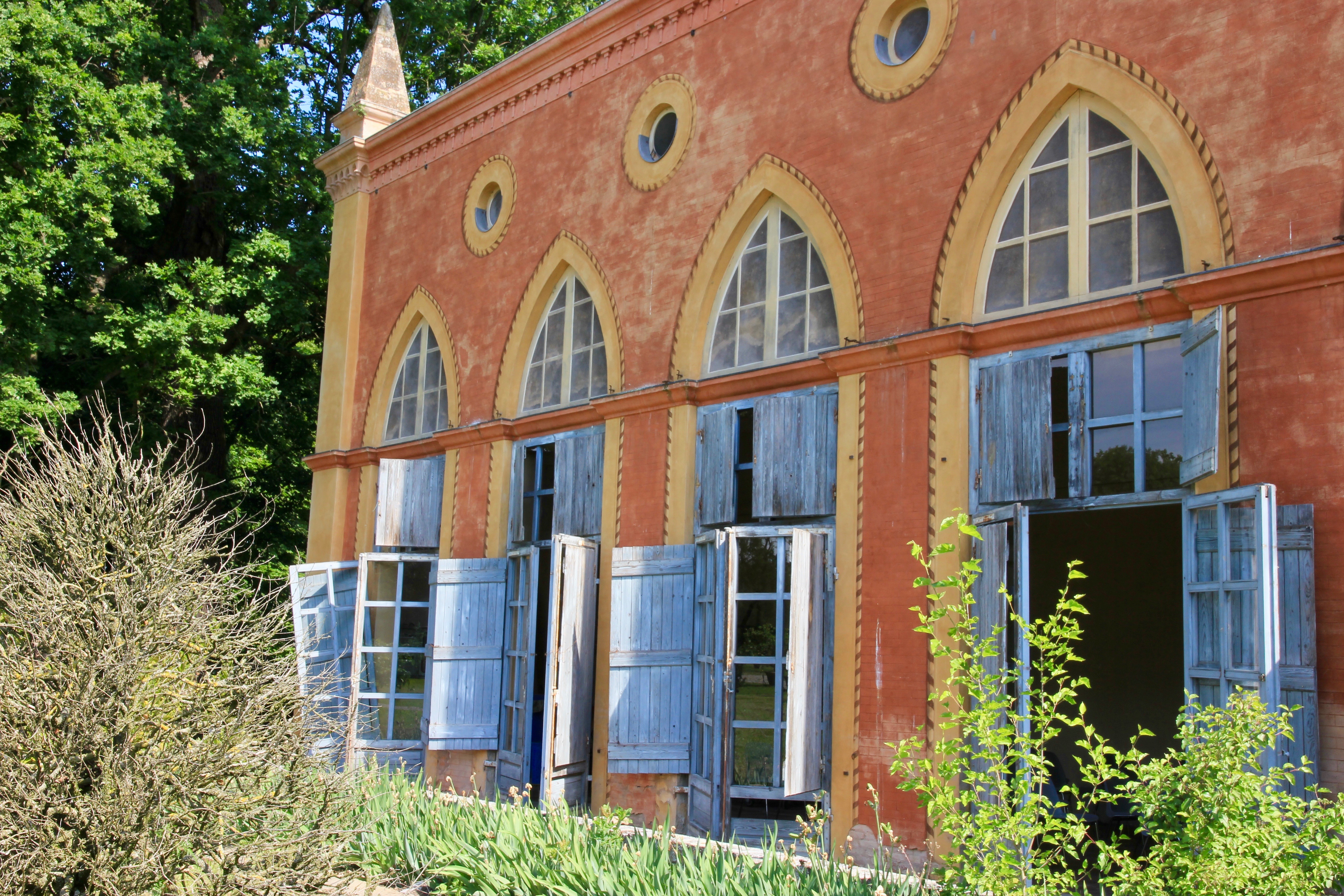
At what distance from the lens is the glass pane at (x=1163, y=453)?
678cm

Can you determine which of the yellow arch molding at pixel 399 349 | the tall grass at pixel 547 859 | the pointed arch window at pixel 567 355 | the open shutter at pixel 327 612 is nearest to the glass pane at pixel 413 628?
the open shutter at pixel 327 612

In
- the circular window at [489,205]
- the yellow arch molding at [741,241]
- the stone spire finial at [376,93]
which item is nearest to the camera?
the yellow arch molding at [741,241]

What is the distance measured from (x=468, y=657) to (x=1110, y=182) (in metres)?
6.85

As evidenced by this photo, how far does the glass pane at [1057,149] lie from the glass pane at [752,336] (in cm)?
249

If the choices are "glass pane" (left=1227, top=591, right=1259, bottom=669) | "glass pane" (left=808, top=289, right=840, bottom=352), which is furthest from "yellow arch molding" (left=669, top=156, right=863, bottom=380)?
"glass pane" (left=1227, top=591, right=1259, bottom=669)

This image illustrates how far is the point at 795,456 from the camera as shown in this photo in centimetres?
878

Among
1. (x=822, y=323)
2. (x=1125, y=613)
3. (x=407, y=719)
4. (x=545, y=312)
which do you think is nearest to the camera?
(x=822, y=323)

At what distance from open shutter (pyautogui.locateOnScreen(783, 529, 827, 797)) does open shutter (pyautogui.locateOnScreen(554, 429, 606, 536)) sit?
2.52 metres

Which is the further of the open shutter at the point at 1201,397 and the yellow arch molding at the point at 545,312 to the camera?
the yellow arch molding at the point at 545,312

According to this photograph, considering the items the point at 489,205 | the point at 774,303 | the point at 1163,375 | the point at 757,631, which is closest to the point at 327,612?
the point at 489,205

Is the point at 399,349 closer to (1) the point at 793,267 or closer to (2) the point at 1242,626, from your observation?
(1) the point at 793,267

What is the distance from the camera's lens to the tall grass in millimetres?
5527

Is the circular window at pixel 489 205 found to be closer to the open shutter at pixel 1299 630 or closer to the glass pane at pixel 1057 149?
the glass pane at pixel 1057 149

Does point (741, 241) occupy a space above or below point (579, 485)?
above
